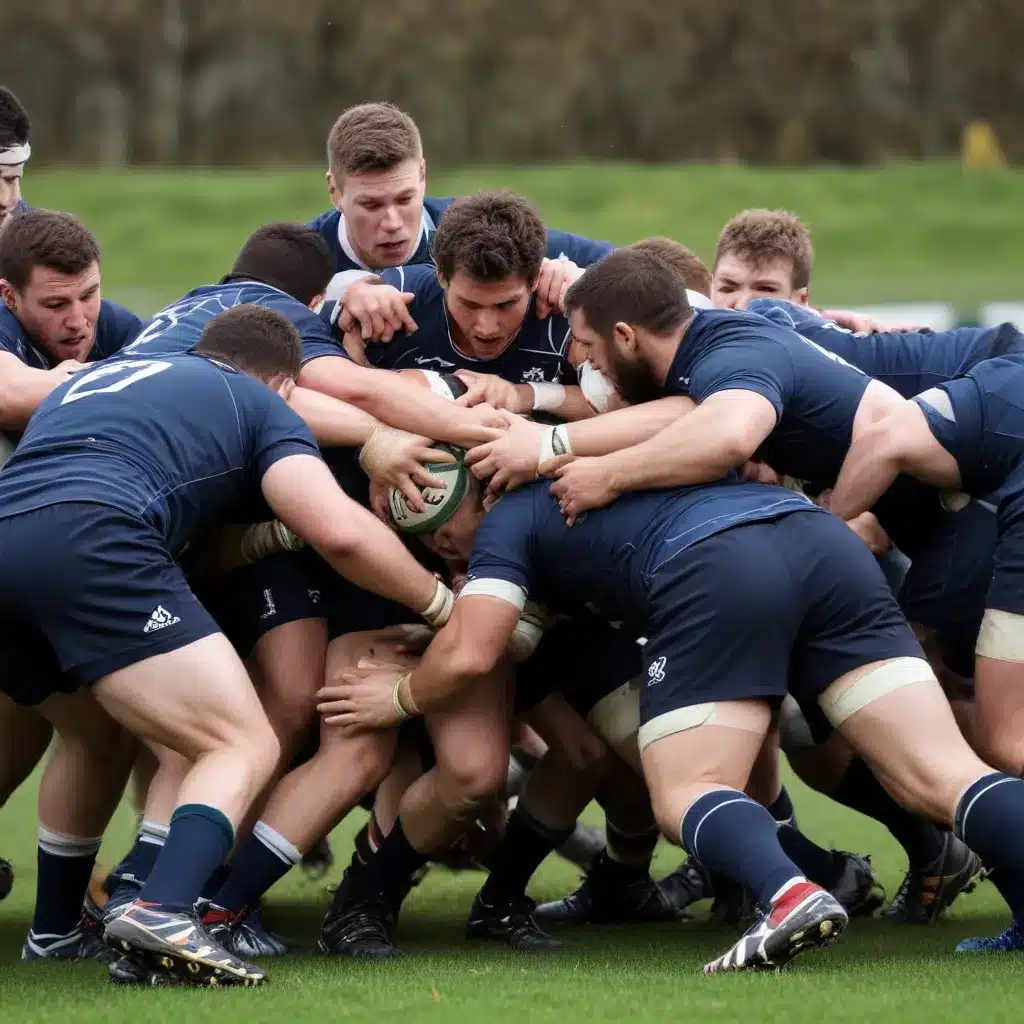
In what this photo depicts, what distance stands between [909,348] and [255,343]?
227 cm

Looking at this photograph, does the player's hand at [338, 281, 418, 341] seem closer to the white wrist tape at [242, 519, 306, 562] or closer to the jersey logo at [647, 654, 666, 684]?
the white wrist tape at [242, 519, 306, 562]

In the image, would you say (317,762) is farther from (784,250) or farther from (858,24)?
(858,24)

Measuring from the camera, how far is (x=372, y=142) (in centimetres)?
674

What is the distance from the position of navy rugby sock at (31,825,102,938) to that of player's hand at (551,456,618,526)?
1911 mm

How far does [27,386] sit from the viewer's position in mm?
5715

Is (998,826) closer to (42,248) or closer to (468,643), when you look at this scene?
(468,643)

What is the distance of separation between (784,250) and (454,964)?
3138 mm

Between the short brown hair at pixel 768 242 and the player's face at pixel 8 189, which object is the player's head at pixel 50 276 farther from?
the short brown hair at pixel 768 242

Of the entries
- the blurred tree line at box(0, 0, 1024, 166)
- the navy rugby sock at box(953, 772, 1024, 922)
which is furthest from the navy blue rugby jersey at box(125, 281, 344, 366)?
the blurred tree line at box(0, 0, 1024, 166)

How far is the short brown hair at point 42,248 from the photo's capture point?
591 cm

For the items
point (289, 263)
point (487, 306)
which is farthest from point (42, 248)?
point (487, 306)

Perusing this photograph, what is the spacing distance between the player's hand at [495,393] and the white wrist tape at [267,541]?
0.72 m

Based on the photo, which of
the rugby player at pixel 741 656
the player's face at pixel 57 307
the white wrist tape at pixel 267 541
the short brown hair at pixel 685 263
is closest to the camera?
the rugby player at pixel 741 656

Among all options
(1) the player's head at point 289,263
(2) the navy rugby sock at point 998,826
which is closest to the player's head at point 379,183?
(1) the player's head at point 289,263
